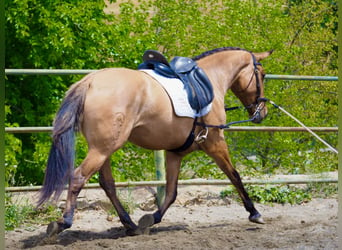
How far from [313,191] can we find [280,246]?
2819 millimetres

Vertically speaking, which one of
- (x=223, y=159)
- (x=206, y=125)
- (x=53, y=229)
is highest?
(x=206, y=125)

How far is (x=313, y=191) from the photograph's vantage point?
744 cm

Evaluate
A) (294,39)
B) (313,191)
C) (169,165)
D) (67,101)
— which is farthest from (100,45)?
(67,101)

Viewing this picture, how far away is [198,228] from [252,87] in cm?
144

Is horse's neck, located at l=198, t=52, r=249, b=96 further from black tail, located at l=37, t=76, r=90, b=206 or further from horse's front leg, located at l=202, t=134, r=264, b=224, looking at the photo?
black tail, located at l=37, t=76, r=90, b=206

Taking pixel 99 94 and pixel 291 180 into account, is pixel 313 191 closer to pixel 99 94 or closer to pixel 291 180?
pixel 291 180

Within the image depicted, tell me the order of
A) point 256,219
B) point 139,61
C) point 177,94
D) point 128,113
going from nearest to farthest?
point 128,113 < point 177,94 < point 256,219 < point 139,61

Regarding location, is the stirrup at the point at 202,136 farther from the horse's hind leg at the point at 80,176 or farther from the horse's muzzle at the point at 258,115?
the horse's hind leg at the point at 80,176

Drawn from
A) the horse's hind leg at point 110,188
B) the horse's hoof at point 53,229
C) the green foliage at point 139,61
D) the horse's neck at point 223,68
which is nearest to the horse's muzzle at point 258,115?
the horse's neck at point 223,68

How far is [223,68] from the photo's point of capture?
582cm

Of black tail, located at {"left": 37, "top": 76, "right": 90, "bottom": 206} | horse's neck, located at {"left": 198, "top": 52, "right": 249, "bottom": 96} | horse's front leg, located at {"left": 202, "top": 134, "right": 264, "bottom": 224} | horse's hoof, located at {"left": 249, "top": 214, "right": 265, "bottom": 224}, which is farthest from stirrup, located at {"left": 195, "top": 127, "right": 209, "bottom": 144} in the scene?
black tail, located at {"left": 37, "top": 76, "right": 90, "bottom": 206}

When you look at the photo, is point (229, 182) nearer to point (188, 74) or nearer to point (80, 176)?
point (188, 74)

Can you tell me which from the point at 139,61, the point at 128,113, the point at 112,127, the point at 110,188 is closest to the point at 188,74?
the point at 128,113

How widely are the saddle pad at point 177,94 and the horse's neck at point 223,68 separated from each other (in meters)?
0.63
